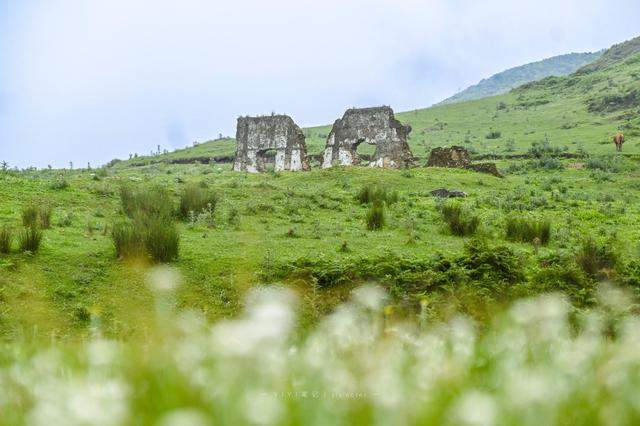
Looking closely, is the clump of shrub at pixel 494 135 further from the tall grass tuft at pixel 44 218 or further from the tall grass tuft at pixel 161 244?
the tall grass tuft at pixel 161 244

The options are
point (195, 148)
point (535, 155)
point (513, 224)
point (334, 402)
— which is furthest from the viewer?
point (195, 148)

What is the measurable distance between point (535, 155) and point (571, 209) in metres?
23.0

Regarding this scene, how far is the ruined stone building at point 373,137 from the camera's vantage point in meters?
39.6

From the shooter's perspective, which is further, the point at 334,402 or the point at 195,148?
the point at 195,148

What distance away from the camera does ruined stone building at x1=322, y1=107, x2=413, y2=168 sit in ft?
130

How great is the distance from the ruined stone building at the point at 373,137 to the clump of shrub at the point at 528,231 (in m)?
23.6

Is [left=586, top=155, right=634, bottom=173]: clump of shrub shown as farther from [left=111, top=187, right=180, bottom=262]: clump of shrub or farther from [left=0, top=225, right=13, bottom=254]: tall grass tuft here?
[left=0, top=225, right=13, bottom=254]: tall grass tuft

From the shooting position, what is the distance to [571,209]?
21.2m

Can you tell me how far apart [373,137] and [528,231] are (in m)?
24.8

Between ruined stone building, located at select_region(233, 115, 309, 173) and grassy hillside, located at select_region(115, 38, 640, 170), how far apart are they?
10.7 metres

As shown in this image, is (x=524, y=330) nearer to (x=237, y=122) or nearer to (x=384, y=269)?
(x=384, y=269)

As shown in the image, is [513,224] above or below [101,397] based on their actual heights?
below

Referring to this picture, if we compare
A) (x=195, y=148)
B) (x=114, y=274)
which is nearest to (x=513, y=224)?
(x=114, y=274)

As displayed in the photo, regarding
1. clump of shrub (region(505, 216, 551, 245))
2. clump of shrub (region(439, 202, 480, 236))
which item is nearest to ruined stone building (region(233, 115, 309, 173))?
clump of shrub (region(439, 202, 480, 236))
